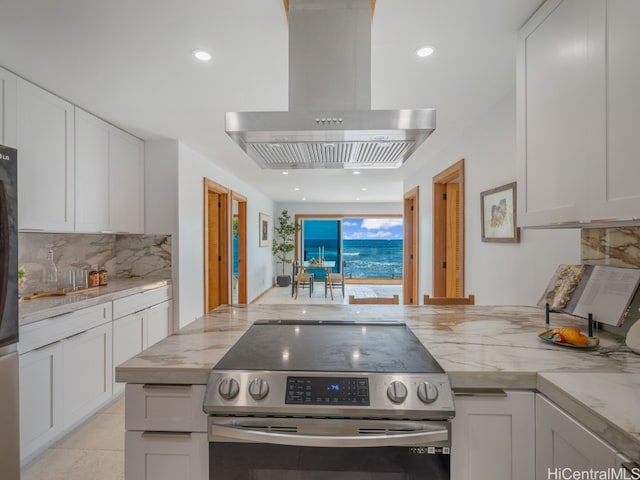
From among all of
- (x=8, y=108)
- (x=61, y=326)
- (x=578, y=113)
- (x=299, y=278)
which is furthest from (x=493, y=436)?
(x=299, y=278)

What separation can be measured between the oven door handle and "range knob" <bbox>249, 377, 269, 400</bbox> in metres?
0.10

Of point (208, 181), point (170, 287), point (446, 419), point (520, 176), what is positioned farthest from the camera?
point (208, 181)

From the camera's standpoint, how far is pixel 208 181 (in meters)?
4.27

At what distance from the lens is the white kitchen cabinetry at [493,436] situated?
40.5 inches

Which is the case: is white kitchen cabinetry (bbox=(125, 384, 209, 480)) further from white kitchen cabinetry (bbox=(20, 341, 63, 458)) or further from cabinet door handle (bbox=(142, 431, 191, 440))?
white kitchen cabinetry (bbox=(20, 341, 63, 458))

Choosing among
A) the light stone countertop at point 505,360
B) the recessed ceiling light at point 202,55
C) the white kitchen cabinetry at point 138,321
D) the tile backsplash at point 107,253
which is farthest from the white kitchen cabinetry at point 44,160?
the light stone countertop at point 505,360

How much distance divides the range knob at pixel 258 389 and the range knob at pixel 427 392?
0.47 meters

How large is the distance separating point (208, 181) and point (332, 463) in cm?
385

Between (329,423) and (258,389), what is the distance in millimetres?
236

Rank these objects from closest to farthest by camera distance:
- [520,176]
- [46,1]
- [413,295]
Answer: [46,1] < [520,176] < [413,295]

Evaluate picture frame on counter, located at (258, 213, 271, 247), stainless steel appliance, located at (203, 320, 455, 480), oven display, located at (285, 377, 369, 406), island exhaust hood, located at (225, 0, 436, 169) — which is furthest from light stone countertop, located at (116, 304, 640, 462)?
picture frame on counter, located at (258, 213, 271, 247)

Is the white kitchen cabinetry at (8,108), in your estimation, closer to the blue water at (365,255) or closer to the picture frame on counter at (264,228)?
the picture frame on counter at (264,228)

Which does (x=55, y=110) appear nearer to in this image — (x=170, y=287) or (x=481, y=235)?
(x=170, y=287)

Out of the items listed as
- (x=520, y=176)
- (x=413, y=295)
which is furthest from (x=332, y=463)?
(x=413, y=295)
